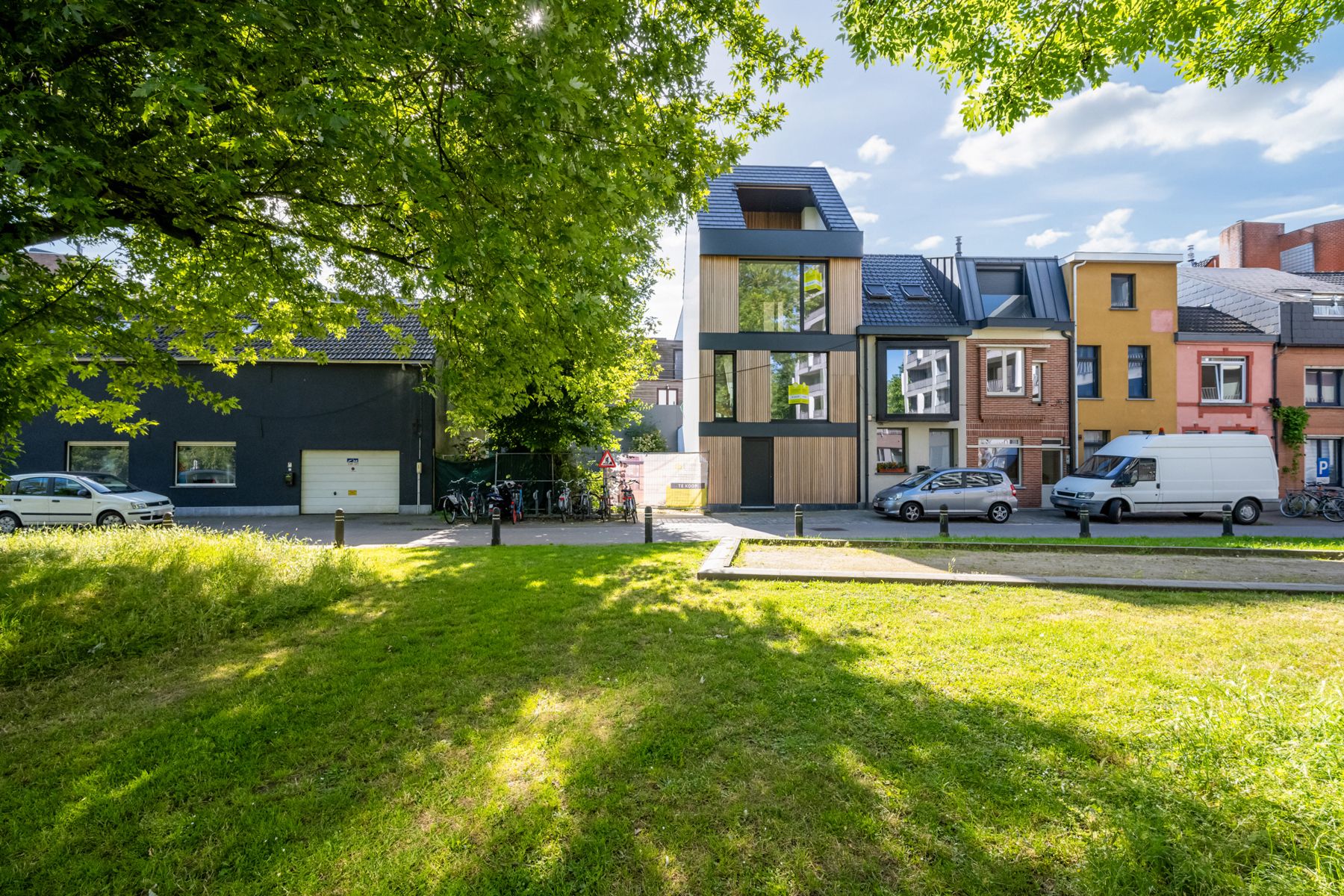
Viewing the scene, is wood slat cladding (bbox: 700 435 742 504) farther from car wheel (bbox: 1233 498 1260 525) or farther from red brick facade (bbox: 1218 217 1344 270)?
red brick facade (bbox: 1218 217 1344 270)

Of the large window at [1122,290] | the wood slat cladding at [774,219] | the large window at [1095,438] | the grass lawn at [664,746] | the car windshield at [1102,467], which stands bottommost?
the grass lawn at [664,746]

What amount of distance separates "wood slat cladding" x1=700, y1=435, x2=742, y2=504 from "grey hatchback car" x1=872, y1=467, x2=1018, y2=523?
522cm

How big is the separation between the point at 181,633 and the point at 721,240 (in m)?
18.4

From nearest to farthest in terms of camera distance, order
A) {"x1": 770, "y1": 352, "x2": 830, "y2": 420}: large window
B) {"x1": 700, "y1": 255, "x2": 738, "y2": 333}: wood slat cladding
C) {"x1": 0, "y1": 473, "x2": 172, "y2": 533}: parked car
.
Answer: {"x1": 0, "y1": 473, "x2": 172, "y2": 533}: parked car
{"x1": 700, "y1": 255, "x2": 738, "y2": 333}: wood slat cladding
{"x1": 770, "y1": 352, "x2": 830, "y2": 420}: large window

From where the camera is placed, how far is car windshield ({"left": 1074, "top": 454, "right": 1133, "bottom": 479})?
16953 millimetres

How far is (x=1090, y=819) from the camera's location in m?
2.60

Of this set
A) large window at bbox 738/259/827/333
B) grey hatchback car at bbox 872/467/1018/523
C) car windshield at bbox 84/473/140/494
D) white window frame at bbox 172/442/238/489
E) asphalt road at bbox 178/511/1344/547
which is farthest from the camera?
large window at bbox 738/259/827/333

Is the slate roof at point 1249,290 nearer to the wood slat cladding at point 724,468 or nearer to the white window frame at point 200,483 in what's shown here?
the wood slat cladding at point 724,468

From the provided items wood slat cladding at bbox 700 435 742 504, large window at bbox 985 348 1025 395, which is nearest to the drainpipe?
large window at bbox 985 348 1025 395

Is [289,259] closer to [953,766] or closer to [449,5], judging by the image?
[449,5]

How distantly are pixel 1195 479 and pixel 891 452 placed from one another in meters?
8.35

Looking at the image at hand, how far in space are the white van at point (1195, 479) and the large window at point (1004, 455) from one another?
4.06m

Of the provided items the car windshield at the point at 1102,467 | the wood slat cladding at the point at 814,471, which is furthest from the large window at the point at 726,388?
the car windshield at the point at 1102,467

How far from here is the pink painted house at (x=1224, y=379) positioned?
21.6m
